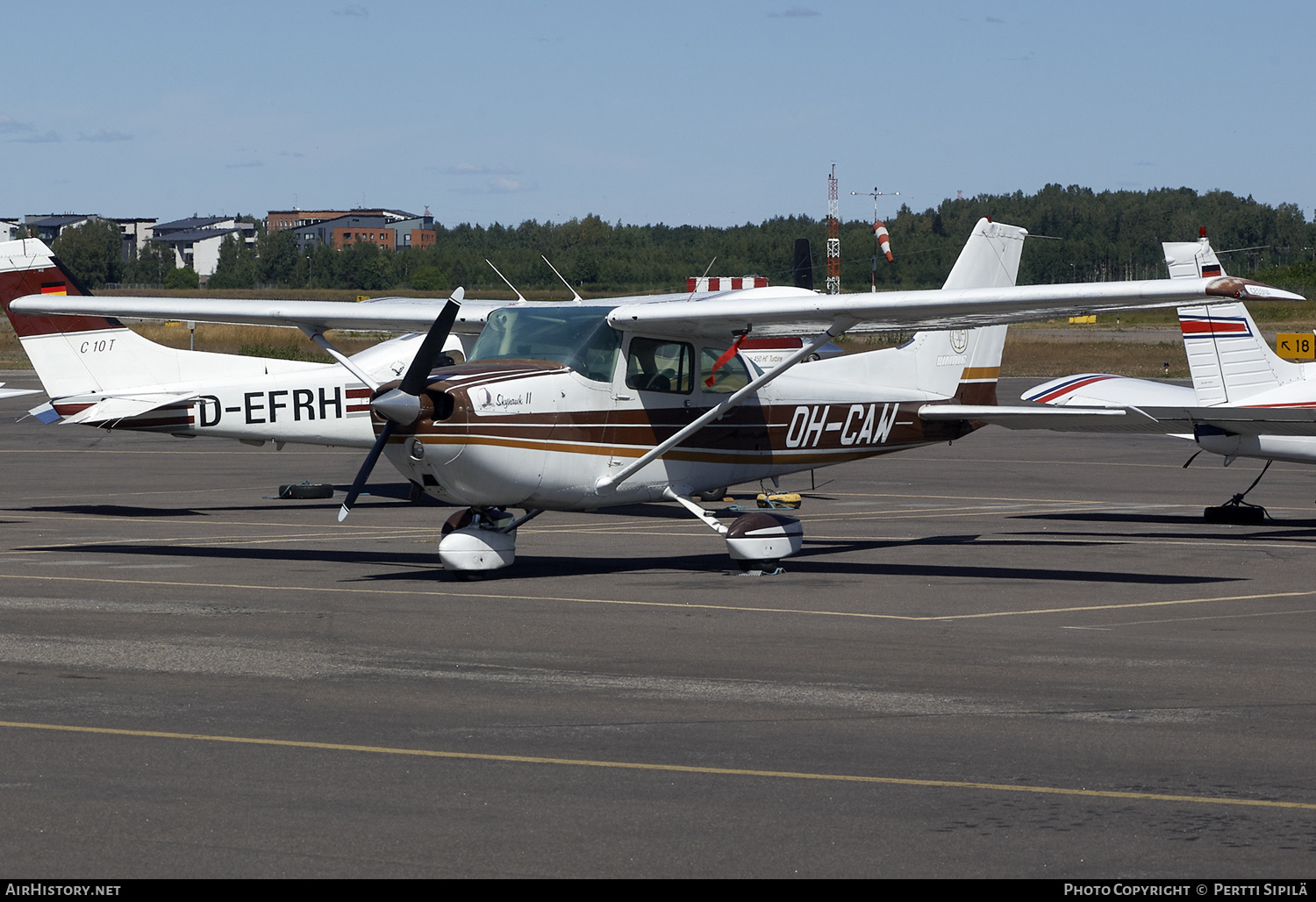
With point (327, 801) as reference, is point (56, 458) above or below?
below

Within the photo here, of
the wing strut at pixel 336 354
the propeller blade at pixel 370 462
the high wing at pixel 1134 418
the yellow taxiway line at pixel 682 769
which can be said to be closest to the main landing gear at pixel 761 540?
the high wing at pixel 1134 418

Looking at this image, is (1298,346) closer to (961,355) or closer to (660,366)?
(961,355)

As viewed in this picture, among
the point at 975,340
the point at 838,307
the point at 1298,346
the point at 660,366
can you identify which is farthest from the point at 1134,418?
the point at 1298,346

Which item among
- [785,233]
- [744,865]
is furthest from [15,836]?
[785,233]

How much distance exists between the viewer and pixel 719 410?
46.1 ft

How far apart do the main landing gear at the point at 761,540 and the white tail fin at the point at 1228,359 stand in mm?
6575

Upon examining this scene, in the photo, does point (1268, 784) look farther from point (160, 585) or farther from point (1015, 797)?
point (160, 585)

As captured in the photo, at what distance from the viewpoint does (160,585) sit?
1301cm

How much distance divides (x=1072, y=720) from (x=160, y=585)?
8.12m

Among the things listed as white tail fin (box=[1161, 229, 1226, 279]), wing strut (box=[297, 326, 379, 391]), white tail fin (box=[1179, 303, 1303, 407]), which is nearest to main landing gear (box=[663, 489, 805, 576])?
wing strut (box=[297, 326, 379, 391])

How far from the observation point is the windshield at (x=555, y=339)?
44.7ft

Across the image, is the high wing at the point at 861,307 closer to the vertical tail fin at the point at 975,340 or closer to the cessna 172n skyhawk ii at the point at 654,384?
the cessna 172n skyhawk ii at the point at 654,384

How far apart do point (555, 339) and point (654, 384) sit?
107 cm

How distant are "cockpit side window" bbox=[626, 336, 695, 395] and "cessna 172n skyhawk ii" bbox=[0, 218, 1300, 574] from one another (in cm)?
2
